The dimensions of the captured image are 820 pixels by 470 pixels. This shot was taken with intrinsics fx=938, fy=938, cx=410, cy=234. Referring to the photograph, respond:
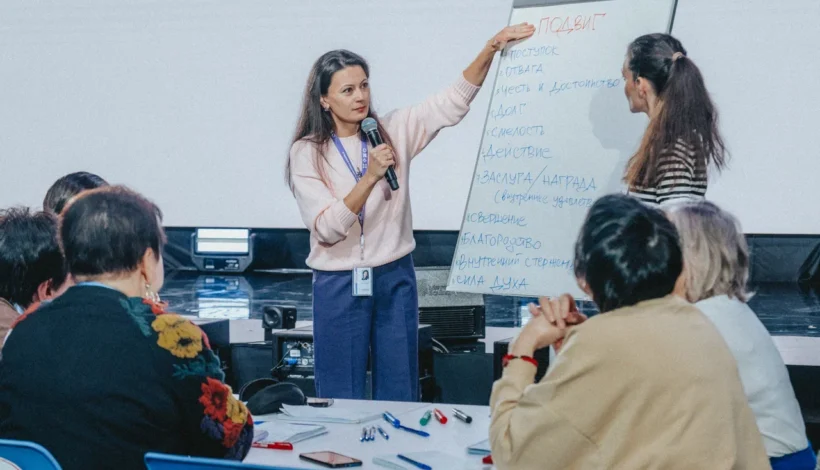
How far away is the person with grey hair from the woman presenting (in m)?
1.15

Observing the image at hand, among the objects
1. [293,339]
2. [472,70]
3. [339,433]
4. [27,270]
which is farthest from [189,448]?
[293,339]

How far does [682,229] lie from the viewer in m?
1.92

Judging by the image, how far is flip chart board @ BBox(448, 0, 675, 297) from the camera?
2.84 metres

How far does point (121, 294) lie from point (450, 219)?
5086mm

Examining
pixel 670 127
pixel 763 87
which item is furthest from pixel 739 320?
pixel 763 87

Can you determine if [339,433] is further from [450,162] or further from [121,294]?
[450,162]

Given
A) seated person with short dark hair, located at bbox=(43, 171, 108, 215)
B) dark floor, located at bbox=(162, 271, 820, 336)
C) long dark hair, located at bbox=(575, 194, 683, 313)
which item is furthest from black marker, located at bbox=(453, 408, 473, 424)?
dark floor, located at bbox=(162, 271, 820, 336)

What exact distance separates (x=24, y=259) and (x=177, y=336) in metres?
0.71

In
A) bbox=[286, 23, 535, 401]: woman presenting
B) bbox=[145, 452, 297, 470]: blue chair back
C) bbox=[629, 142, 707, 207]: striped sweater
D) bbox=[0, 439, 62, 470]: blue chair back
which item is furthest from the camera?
bbox=[286, 23, 535, 401]: woman presenting

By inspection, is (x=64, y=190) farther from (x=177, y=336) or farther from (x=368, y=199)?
(x=177, y=336)

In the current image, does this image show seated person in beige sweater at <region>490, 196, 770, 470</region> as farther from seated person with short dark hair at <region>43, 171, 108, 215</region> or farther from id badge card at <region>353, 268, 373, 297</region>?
seated person with short dark hair at <region>43, 171, 108, 215</region>

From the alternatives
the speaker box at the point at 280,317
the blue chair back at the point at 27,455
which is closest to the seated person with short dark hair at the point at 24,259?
the blue chair back at the point at 27,455

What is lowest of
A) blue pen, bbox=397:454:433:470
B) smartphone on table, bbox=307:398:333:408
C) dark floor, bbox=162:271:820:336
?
dark floor, bbox=162:271:820:336

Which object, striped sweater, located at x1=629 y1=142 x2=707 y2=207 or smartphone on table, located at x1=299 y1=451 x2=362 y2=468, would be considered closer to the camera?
smartphone on table, located at x1=299 y1=451 x2=362 y2=468
